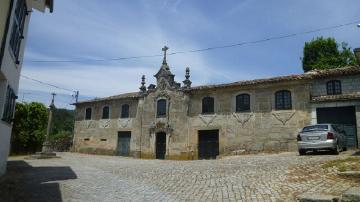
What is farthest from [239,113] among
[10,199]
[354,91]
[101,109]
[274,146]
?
[10,199]

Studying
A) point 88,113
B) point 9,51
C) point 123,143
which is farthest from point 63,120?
point 9,51

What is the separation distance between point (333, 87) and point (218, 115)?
8.22 m

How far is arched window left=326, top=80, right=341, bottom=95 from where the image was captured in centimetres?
2102

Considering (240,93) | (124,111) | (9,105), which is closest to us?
(9,105)

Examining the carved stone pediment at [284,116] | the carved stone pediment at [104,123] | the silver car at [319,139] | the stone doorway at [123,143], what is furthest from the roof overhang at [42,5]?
the carved stone pediment at [104,123]

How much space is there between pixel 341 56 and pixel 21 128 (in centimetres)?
3433

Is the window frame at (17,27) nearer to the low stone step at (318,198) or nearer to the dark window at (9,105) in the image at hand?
the dark window at (9,105)

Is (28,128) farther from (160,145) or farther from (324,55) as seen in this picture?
(324,55)

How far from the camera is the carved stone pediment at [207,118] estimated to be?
24.2 m

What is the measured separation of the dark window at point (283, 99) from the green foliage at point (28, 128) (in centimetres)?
1971

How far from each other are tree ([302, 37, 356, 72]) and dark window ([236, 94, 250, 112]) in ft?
51.7

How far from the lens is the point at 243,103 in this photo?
2328cm

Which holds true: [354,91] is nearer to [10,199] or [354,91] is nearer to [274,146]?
[274,146]

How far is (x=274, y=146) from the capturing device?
70.2 feet
